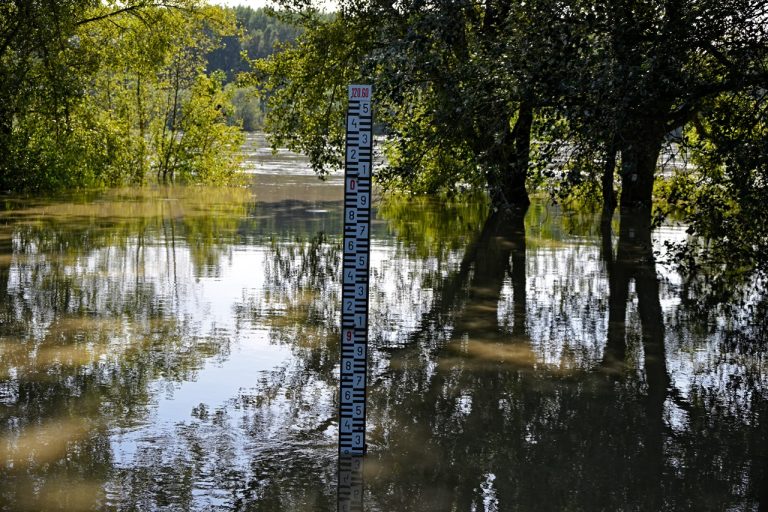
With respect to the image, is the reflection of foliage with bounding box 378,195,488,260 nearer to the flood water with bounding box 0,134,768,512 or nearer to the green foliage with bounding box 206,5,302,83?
the flood water with bounding box 0,134,768,512

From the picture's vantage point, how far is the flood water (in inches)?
243

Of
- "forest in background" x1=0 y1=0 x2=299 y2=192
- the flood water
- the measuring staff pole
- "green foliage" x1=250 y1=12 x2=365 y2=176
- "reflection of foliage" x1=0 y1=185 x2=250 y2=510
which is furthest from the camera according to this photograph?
"green foliage" x1=250 y1=12 x2=365 y2=176

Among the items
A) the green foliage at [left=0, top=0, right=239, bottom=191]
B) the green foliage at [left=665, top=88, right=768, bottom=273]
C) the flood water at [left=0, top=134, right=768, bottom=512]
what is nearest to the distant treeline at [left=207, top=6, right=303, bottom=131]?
the green foliage at [left=0, top=0, right=239, bottom=191]

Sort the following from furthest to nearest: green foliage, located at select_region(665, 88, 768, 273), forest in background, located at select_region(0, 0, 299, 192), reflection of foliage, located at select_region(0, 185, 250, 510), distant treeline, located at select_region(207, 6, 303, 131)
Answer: distant treeline, located at select_region(207, 6, 303, 131) → forest in background, located at select_region(0, 0, 299, 192) → green foliage, located at select_region(665, 88, 768, 273) → reflection of foliage, located at select_region(0, 185, 250, 510)

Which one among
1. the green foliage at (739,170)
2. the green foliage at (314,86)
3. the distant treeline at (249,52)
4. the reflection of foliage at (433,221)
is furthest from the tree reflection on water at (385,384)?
the distant treeline at (249,52)

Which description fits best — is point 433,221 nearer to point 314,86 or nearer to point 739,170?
point 314,86

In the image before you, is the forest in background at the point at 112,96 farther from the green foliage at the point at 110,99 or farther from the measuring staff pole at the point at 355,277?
the measuring staff pole at the point at 355,277

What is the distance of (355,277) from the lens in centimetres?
666

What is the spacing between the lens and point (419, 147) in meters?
10.9

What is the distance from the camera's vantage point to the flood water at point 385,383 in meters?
6.17

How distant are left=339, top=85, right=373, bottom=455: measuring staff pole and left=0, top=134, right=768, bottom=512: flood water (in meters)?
0.30

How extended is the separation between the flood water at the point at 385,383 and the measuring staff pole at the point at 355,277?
11.6 inches

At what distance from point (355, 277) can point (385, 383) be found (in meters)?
2.24

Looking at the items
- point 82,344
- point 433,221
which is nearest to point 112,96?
point 433,221
